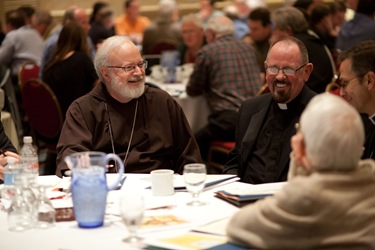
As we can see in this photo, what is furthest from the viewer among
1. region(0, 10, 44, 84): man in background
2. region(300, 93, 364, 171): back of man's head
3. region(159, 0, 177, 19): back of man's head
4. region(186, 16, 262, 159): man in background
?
region(159, 0, 177, 19): back of man's head

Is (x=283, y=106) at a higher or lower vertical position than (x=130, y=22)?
higher

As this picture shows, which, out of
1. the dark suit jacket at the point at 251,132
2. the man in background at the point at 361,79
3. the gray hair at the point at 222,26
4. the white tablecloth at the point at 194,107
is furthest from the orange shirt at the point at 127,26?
the man in background at the point at 361,79

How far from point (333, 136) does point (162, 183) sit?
3.57ft

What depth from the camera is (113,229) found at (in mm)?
2598

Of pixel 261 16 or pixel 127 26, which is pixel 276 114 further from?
pixel 127 26

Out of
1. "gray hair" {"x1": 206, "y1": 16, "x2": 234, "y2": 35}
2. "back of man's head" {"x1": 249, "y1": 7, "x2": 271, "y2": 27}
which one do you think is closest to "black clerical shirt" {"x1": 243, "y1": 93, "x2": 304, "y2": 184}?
"gray hair" {"x1": 206, "y1": 16, "x2": 234, "y2": 35}

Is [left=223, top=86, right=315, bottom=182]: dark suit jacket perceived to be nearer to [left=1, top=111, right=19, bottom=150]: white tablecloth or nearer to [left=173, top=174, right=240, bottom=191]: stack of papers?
[left=173, top=174, right=240, bottom=191]: stack of papers

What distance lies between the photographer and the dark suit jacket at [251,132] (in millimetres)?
3641

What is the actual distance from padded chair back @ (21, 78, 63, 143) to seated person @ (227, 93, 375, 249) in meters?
4.34

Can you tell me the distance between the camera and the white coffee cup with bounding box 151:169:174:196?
302 cm

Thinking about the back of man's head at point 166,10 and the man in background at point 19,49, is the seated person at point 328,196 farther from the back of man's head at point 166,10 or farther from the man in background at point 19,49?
the back of man's head at point 166,10

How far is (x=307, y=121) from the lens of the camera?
216cm

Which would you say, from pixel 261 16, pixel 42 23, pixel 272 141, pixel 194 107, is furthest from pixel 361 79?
pixel 42 23

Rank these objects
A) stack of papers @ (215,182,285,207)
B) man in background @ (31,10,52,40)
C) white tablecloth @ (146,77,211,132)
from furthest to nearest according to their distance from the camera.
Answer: man in background @ (31,10,52,40)
white tablecloth @ (146,77,211,132)
stack of papers @ (215,182,285,207)
